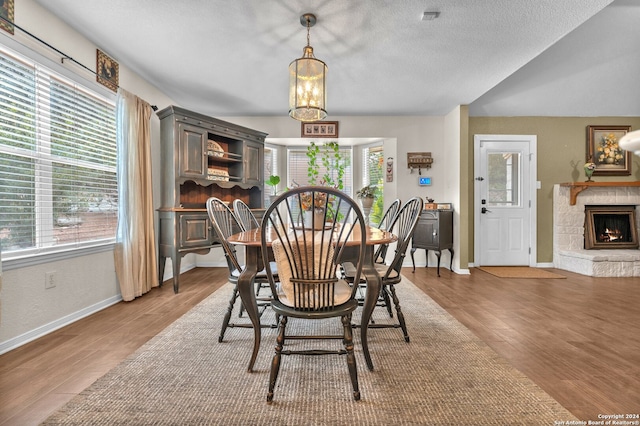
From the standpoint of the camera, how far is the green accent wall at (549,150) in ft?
15.9

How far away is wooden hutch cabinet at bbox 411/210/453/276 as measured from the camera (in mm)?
4270

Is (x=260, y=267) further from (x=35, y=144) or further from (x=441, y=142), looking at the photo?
(x=441, y=142)

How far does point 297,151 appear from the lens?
533cm

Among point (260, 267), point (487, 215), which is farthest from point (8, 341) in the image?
point (487, 215)

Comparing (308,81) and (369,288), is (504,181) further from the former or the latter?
(369,288)

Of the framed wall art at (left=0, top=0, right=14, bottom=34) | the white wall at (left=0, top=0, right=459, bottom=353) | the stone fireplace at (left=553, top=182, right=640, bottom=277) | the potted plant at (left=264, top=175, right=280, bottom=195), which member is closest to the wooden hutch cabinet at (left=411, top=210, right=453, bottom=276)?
the white wall at (left=0, top=0, right=459, bottom=353)

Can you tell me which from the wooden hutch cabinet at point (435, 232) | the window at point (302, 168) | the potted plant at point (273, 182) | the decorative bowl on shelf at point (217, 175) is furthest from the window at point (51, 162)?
the wooden hutch cabinet at point (435, 232)

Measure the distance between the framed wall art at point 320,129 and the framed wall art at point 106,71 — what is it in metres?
2.54

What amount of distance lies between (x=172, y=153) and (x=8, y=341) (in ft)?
6.97

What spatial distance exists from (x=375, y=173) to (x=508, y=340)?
135 inches

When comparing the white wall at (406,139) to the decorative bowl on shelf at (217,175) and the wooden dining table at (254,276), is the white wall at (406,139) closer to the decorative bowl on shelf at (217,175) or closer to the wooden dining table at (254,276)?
the decorative bowl on shelf at (217,175)

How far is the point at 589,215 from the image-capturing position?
4730 millimetres

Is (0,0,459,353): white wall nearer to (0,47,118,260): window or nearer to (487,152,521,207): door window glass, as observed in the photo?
(0,47,118,260): window

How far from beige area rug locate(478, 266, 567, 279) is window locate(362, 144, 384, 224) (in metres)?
1.80
